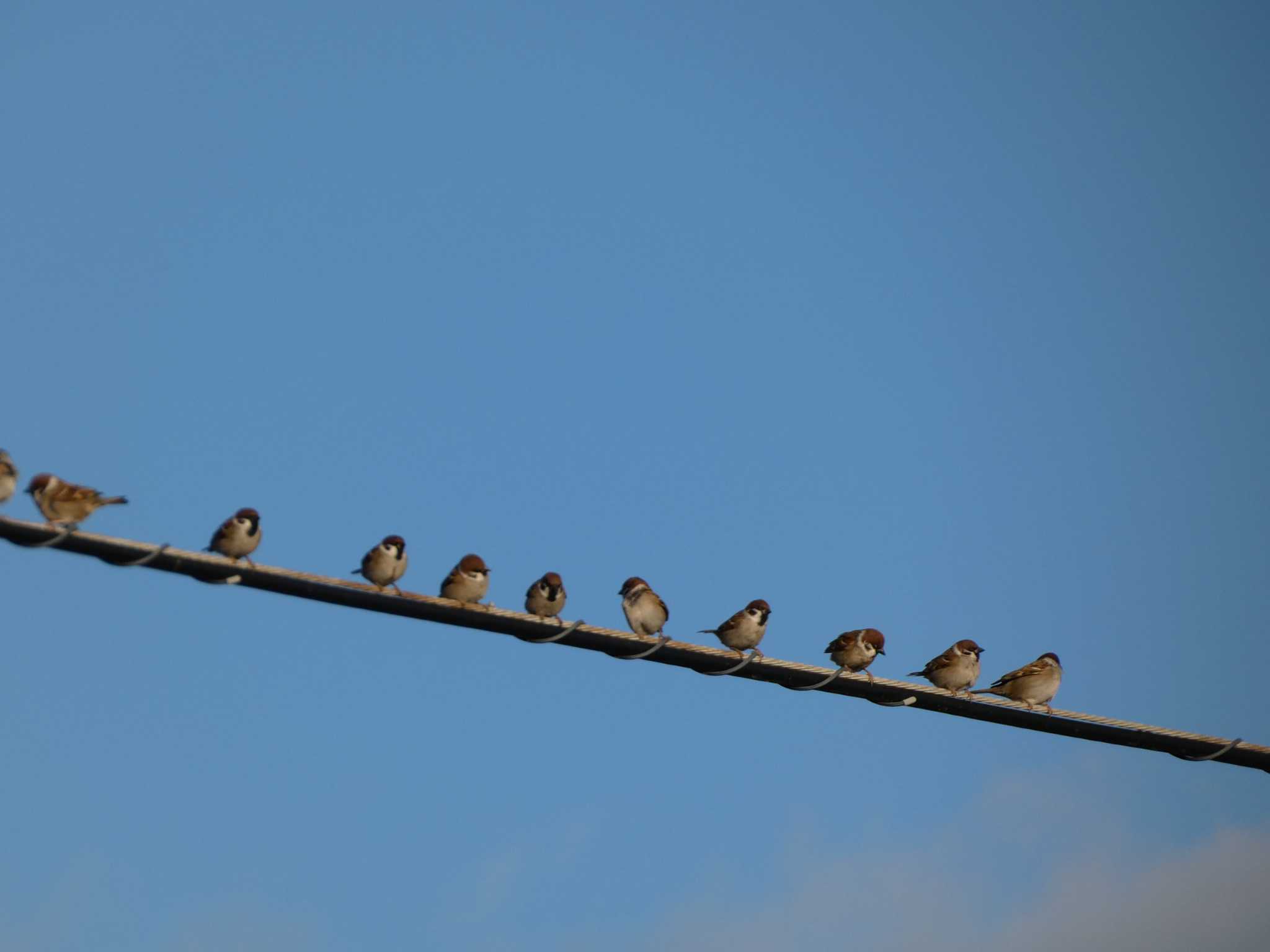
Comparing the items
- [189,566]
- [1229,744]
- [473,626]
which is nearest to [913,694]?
[1229,744]

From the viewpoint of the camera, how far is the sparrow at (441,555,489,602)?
1466 cm

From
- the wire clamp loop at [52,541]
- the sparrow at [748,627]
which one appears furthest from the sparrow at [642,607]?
the wire clamp loop at [52,541]

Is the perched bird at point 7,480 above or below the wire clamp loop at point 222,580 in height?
above

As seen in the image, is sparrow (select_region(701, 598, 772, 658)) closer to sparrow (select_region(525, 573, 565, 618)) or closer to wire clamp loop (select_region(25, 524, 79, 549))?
sparrow (select_region(525, 573, 565, 618))

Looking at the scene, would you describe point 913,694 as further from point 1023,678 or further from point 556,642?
point 1023,678

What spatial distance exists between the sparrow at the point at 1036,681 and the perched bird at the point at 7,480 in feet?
30.5

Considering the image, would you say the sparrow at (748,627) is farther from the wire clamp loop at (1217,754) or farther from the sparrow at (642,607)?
the wire clamp loop at (1217,754)

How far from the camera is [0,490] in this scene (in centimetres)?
1312

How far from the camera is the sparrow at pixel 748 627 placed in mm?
16703

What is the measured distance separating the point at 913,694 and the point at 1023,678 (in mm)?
6214

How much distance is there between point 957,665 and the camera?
55.2ft

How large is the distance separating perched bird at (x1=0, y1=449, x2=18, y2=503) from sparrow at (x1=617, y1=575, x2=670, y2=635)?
5950 mm

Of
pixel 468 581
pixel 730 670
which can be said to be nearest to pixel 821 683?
pixel 730 670

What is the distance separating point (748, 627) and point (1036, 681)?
117 inches
